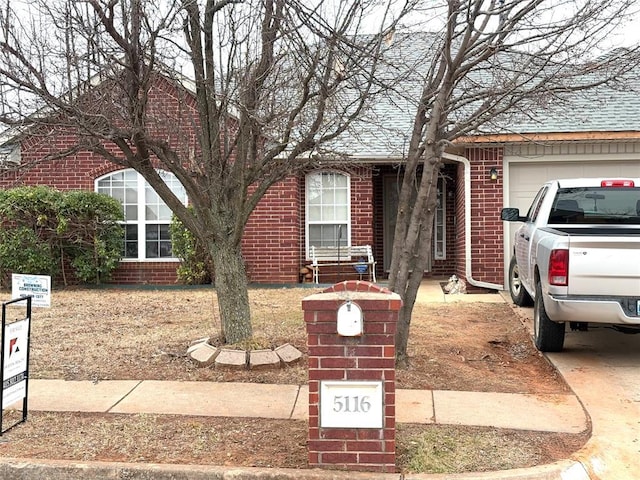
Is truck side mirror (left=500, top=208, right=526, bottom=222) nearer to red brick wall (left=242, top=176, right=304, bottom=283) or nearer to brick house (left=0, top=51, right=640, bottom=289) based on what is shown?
brick house (left=0, top=51, right=640, bottom=289)

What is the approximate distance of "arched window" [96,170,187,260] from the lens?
13344 mm

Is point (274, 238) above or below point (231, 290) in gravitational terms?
above

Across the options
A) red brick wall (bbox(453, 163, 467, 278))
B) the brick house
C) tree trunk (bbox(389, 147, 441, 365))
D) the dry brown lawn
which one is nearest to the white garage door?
the brick house

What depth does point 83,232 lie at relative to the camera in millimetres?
12445

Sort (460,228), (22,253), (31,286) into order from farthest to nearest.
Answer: (460,228) < (22,253) < (31,286)

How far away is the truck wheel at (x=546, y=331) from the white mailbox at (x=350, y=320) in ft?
11.3

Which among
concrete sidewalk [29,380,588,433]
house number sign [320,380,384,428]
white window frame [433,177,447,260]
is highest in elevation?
white window frame [433,177,447,260]

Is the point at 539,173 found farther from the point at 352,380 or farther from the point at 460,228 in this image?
the point at 352,380

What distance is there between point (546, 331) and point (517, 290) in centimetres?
347

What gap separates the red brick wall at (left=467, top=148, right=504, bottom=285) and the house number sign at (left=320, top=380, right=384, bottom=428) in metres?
8.09

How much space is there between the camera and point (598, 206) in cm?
761

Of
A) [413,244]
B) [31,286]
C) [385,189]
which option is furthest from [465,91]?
[385,189]

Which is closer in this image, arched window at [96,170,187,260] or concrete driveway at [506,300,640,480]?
concrete driveway at [506,300,640,480]

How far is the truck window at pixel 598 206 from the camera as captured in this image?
24.7 ft
